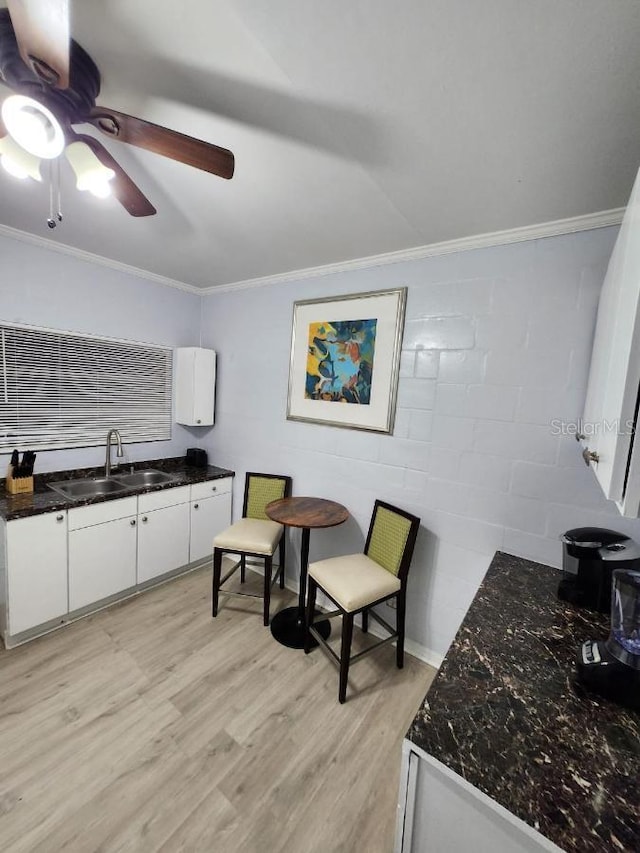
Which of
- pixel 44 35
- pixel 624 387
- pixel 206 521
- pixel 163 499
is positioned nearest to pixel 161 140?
pixel 44 35

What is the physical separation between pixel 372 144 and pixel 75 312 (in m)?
2.45

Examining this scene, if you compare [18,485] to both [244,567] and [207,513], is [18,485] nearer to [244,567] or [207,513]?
[207,513]

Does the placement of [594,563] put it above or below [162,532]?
above

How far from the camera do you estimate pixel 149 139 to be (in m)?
1.01

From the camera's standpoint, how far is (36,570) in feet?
6.63

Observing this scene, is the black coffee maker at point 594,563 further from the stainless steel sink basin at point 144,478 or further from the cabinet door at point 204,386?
the cabinet door at point 204,386

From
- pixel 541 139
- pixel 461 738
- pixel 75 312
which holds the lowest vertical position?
pixel 461 738

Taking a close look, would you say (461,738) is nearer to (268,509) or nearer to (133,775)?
(133,775)

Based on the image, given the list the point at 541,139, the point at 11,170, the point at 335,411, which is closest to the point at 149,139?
the point at 11,170

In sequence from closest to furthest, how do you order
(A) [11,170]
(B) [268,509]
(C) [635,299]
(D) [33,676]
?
(C) [635,299], (A) [11,170], (D) [33,676], (B) [268,509]

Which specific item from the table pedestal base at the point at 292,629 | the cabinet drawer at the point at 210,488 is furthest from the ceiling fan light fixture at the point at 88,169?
the table pedestal base at the point at 292,629

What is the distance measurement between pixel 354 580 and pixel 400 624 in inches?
16.6

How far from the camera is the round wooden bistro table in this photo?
6.74ft

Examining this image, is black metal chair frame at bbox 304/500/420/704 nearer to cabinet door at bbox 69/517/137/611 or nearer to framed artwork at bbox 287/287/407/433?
framed artwork at bbox 287/287/407/433
